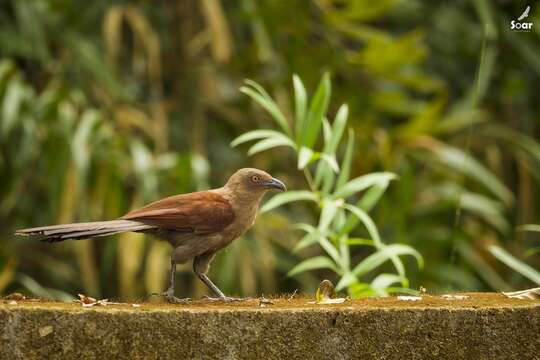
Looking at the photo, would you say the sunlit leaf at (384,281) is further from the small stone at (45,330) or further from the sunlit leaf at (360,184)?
the small stone at (45,330)

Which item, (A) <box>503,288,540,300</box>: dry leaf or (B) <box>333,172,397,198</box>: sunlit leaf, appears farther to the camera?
(B) <box>333,172,397,198</box>: sunlit leaf

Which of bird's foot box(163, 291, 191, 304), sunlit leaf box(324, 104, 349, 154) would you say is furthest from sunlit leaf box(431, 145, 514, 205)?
bird's foot box(163, 291, 191, 304)

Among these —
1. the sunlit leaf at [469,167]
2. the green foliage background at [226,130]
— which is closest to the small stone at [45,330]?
the green foliage background at [226,130]

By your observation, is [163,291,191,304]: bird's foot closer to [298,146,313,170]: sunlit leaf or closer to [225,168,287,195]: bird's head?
[225,168,287,195]: bird's head

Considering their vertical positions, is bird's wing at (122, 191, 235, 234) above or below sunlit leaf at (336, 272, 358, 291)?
above

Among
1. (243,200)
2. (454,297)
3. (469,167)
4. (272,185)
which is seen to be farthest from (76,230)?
(469,167)

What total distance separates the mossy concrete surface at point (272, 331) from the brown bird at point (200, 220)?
1.24 feet

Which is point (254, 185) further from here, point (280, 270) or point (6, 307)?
point (280, 270)

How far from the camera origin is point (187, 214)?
322 cm

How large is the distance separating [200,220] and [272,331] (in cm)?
65

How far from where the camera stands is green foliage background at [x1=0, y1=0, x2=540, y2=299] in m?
6.25

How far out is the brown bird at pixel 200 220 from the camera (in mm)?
3172

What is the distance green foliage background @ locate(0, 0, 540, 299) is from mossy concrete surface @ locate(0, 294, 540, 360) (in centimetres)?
315

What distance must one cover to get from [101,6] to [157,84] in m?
0.76
